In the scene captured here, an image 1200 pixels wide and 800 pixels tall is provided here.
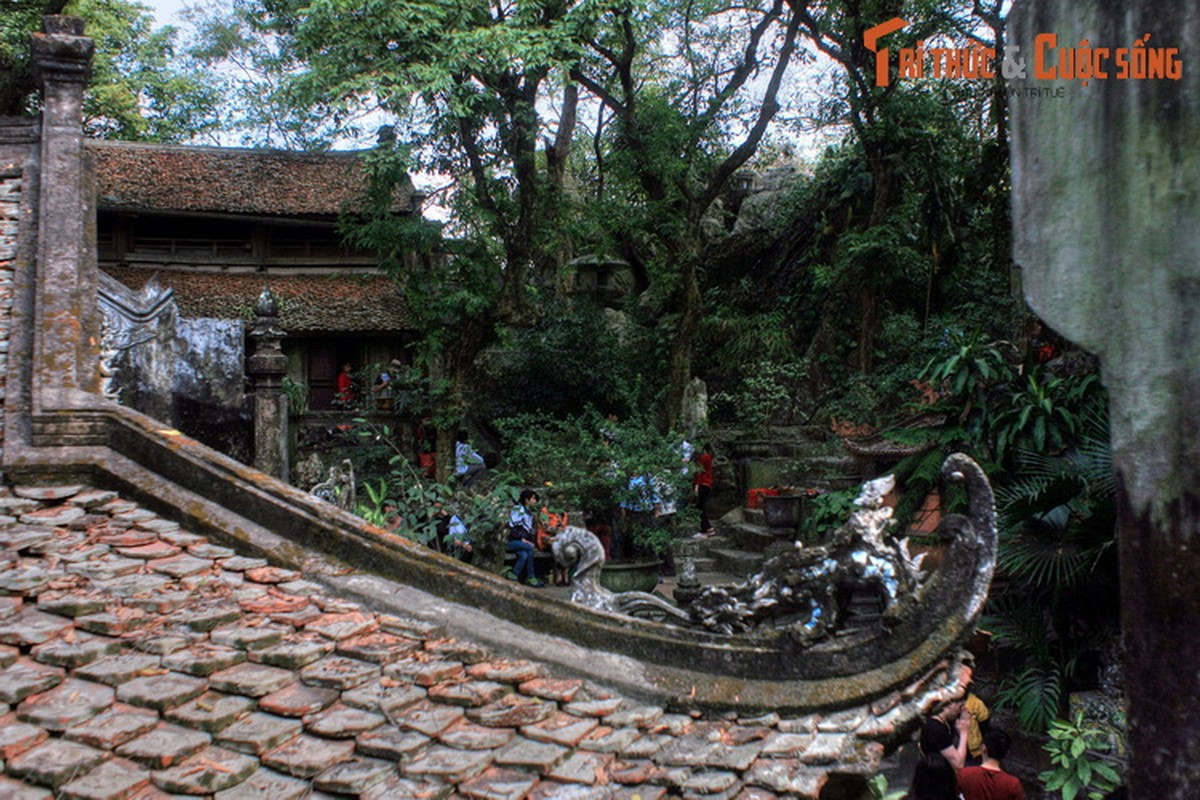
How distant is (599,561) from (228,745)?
1902 millimetres

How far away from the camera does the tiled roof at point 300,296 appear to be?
1848cm

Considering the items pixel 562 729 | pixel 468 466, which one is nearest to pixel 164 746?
pixel 562 729

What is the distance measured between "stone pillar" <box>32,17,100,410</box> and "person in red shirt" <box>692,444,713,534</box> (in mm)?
9628

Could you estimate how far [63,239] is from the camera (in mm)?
5684

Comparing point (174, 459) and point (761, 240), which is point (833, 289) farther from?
point (174, 459)

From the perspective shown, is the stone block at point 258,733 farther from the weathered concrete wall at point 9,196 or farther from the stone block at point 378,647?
the weathered concrete wall at point 9,196

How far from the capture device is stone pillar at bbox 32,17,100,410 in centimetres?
514

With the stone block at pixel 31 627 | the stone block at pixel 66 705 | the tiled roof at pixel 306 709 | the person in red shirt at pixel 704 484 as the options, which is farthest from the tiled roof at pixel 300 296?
the stone block at pixel 66 705

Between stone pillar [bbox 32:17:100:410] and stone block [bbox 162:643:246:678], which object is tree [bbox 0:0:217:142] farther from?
stone block [bbox 162:643:246:678]

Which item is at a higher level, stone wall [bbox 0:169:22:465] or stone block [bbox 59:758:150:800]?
stone wall [bbox 0:169:22:465]

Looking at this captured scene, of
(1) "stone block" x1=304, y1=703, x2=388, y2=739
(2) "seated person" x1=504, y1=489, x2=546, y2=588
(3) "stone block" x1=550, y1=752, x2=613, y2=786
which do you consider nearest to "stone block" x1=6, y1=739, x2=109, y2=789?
(1) "stone block" x1=304, y1=703, x2=388, y2=739

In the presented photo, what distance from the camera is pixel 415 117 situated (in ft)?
45.1

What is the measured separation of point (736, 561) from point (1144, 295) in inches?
410

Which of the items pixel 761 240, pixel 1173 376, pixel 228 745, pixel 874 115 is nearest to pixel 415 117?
pixel 874 115
